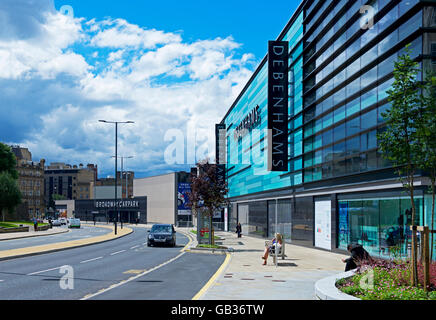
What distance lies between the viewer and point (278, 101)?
39.5 m

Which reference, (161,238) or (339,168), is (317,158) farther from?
(161,238)

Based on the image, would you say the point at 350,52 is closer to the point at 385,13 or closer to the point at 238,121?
the point at 385,13

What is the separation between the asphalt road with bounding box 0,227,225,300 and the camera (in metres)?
12.8

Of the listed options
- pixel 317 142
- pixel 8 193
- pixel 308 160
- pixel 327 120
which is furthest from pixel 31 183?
pixel 327 120

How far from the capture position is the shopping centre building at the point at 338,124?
22.6 meters

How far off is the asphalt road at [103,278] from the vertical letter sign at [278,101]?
59.6 ft

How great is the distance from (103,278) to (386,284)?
9.25 m

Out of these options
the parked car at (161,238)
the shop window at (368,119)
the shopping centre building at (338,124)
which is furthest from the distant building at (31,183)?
the shop window at (368,119)

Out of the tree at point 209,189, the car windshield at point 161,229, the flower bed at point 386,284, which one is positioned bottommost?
the car windshield at point 161,229

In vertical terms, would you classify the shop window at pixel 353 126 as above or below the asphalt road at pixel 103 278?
above

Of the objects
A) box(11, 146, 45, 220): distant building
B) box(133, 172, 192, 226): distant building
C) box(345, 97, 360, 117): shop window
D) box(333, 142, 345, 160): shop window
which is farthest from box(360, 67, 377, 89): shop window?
box(11, 146, 45, 220): distant building

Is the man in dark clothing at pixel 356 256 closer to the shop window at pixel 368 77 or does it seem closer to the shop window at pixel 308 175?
the shop window at pixel 368 77
